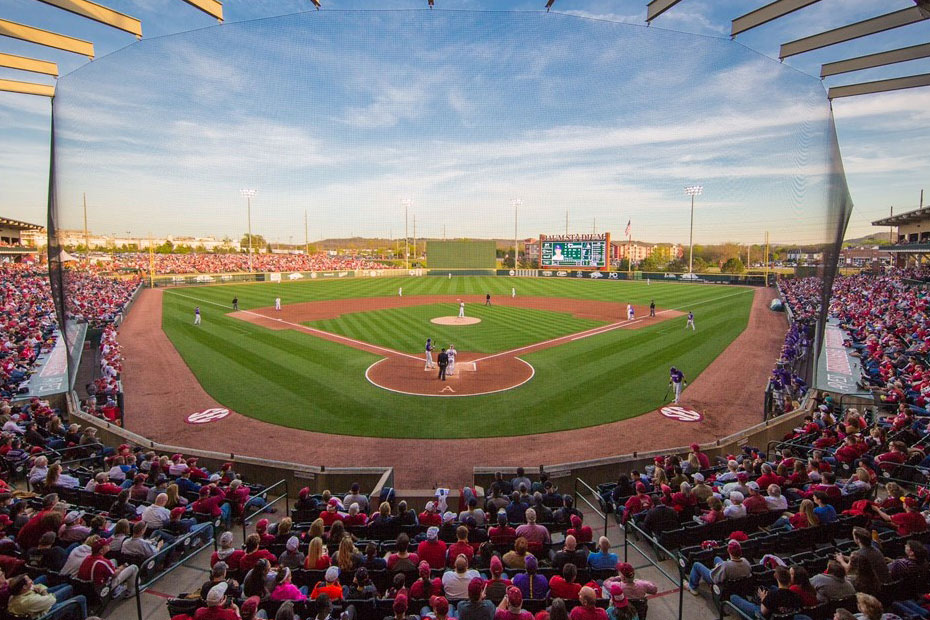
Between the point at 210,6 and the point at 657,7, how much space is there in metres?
6.67

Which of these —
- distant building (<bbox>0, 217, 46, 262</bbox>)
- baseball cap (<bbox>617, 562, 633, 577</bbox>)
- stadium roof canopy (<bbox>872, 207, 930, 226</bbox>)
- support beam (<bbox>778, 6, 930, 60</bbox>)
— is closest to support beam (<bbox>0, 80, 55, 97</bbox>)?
baseball cap (<bbox>617, 562, 633, 577</bbox>)

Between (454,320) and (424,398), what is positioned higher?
(454,320)

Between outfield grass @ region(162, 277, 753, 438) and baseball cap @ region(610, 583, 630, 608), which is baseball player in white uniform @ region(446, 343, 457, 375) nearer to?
outfield grass @ region(162, 277, 753, 438)

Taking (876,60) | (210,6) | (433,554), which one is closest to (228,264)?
(210,6)

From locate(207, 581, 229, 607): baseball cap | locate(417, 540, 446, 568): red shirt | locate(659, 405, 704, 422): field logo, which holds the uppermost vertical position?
locate(207, 581, 229, 607): baseball cap

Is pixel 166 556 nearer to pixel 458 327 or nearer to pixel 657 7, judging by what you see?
pixel 657 7

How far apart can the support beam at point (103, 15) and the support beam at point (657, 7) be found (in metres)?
8.08

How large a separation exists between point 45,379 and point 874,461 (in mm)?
21400

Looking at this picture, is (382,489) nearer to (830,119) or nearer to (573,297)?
(830,119)

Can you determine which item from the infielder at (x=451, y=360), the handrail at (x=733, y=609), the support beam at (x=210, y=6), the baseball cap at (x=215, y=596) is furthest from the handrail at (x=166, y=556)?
the infielder at (x=451, y=360)

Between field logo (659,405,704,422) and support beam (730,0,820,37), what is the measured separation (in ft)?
33.8

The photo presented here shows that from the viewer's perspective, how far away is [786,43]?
8.46 metres

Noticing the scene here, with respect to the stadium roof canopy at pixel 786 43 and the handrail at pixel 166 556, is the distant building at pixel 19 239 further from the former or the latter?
the handrail at pixel 166 556

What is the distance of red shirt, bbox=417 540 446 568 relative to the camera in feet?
18.2
